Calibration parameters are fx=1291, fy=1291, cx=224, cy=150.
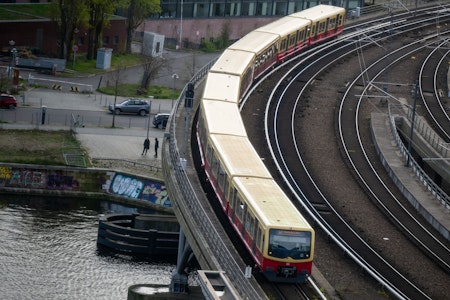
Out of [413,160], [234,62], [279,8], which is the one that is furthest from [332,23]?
[413,160]

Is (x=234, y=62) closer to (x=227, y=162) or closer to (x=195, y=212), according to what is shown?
(x=227, y=162)

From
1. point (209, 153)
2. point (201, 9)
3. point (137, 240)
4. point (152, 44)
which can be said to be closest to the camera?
point (209, 153)

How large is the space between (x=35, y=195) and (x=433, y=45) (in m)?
43.8

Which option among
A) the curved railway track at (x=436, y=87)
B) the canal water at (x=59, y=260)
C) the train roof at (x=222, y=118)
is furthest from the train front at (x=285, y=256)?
the curved railway track at (x=436, y=87)

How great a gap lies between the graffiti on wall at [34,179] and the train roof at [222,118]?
47.1ft

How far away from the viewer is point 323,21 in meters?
103

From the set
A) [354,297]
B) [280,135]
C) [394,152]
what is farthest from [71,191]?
[354,297]

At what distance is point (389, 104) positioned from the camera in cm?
8575

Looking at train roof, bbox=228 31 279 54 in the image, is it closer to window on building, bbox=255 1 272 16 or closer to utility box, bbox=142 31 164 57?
utility box, bbox=142 31 164 57

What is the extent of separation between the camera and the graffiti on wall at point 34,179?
78.4 m

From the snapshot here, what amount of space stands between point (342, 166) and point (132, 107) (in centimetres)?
2888

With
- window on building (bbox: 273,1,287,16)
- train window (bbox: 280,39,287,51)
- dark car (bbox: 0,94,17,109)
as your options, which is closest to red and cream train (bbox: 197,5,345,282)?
train window (bbox: 280,39,287,51)

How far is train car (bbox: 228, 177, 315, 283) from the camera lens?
49344mm

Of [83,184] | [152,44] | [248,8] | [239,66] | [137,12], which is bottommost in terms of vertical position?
[83,184]
